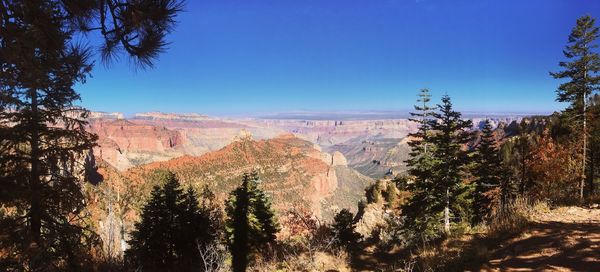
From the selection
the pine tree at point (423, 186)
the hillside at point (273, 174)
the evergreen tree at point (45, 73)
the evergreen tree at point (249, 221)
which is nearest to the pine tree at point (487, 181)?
the pine tree at point (423, 186)

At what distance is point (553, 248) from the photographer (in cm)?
593

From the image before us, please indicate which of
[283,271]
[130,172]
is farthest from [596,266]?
[130,172]

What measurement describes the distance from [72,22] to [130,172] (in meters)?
113

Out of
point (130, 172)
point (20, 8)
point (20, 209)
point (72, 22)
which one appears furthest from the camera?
point (130, 172)

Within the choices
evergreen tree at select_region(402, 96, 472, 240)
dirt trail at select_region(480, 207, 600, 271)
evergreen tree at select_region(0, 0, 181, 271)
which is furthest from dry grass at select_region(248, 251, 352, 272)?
evergreen tree at select_region(402, 96, 472, 240)

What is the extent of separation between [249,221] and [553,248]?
20.8 meters

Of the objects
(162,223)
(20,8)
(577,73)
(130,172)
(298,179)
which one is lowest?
(298,179)

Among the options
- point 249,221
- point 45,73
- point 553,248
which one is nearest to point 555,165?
point 249,221

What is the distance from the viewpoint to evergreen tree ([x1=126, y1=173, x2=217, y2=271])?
23.8 metres

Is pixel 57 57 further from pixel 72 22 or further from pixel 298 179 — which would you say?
pixel 298 179

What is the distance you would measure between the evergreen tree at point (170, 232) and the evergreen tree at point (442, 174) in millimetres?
14200

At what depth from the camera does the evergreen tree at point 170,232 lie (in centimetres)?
2375

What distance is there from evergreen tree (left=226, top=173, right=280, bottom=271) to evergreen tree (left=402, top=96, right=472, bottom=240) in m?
10.2

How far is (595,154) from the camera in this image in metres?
28.8
